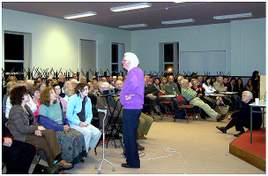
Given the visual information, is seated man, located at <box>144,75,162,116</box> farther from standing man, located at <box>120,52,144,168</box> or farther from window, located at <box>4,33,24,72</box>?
standing man, located at <box>120,52,144,168</box>

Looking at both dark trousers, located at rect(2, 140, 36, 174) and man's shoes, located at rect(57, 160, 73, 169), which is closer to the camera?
dark trousers, located at rect(2, 140, 36, 174)

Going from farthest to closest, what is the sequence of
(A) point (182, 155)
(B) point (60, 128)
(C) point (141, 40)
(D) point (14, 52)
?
(C) point (141, 40) → (D) point (14, 52) → (A) point (182, 155) → (B) point (60, 128)

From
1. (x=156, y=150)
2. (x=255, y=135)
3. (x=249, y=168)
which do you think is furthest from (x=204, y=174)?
(x=255, y=135)

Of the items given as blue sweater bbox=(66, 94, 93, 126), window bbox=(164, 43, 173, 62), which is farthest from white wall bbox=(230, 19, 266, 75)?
blue sweater bbox=(66, 94, 93, 126)

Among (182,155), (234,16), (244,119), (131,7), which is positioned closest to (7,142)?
(182,155)

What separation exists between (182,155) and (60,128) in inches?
69.5

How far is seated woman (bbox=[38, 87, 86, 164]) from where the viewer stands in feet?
13.6

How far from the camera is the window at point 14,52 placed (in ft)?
33.3

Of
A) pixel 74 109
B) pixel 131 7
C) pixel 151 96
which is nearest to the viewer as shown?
pixel 74 109

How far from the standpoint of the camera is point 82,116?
4793mm

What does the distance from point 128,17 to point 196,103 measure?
402cm

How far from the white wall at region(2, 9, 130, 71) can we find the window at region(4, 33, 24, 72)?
0.37 metres

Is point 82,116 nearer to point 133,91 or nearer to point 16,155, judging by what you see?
point 133,91

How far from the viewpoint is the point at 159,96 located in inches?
344
